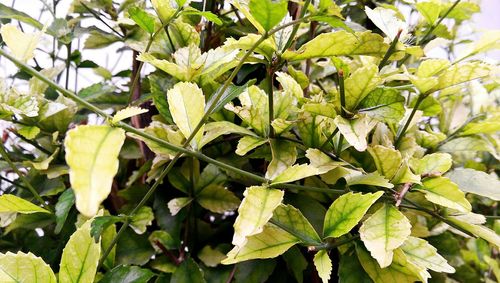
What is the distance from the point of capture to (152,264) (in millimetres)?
464

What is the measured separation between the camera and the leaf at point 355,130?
13.1 inches

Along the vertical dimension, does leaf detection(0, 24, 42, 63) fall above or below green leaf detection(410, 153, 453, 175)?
above

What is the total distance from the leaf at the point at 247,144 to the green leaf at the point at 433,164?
0.12m

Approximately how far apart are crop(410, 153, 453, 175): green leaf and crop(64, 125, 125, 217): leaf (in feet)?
0.75

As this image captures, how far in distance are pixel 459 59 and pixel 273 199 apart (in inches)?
7.7

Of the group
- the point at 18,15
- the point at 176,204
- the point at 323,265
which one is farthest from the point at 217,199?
the point at 18,15

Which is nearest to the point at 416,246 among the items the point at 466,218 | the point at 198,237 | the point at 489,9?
the point at 466,218

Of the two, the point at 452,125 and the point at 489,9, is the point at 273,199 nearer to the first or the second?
the point at 452,125

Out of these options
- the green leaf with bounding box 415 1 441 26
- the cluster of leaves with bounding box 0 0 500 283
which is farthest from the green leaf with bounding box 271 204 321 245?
the green leaf with bounding box 415 1 441 26

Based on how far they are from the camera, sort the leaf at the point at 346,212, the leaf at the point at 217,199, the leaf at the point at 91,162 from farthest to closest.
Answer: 1. the leaf at the point at 217,199
2. the leaf at the point at 346,212
3. the leaf at the point at 91,162

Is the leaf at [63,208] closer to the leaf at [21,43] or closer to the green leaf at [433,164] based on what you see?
the leaf at [21,43]

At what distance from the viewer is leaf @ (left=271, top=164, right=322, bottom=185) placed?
13.0 inches

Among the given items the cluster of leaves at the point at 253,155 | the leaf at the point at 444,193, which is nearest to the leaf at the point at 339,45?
the cluster of leaves at the point at 253,155

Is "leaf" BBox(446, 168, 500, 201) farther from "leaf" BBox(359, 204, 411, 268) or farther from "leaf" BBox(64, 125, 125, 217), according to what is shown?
"leaf" BBox(64, 125, 125, 217)
